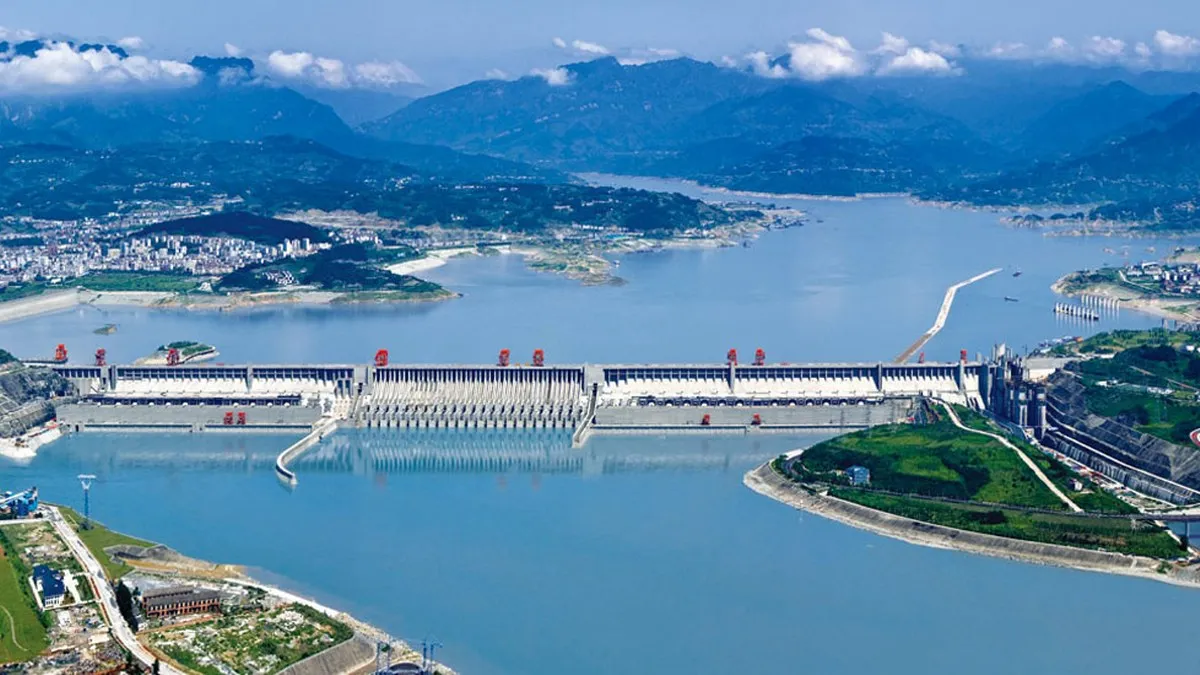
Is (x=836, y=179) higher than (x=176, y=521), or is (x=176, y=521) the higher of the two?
(x=836, y=179)

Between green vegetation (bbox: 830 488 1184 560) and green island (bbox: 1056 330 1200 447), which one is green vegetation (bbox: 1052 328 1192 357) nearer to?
green island (bbox: 1056 330 1200 447)

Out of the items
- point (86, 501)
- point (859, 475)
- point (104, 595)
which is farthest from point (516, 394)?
point (104, 595)

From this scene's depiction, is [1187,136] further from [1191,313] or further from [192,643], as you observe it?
[192,643]

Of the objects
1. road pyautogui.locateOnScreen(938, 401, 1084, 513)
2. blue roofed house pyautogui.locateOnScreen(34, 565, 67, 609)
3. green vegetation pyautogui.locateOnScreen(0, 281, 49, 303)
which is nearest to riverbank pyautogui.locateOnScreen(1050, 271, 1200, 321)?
road pyautogui.locateOnScreen(938, 401, 1084, 513)

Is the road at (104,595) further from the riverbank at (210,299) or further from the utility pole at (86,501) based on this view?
the riverbank at (210,299)

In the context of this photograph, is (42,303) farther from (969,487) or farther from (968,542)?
(968,542)

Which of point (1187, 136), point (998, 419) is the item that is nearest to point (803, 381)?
point (998, 419)
